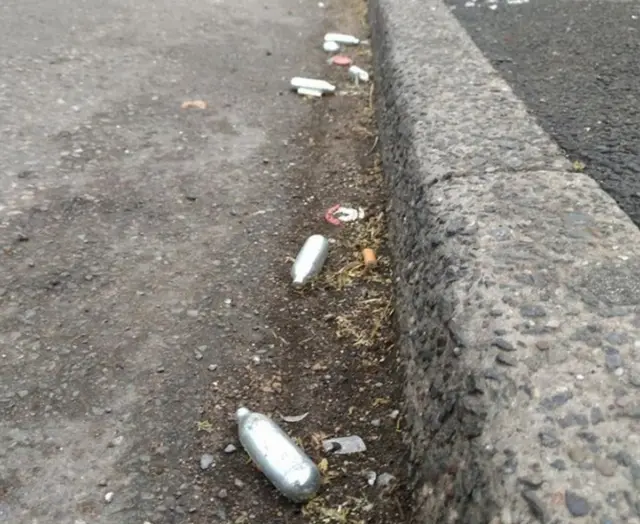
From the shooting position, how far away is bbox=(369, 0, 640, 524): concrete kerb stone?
1.19 metres

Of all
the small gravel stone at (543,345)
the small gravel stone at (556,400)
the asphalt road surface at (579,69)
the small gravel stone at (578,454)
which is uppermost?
the small gravel stone at (543,345)

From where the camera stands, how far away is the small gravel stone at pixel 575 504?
110 cm

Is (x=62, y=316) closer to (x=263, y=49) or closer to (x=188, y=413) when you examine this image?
(x=188, y=413)

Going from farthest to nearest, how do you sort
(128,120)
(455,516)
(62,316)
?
(128,120), (62,316), (455,516)

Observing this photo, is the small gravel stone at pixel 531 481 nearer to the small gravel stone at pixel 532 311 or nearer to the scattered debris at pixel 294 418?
the small gravel stone at pixel 532 311

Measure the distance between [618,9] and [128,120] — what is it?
2.74 meters

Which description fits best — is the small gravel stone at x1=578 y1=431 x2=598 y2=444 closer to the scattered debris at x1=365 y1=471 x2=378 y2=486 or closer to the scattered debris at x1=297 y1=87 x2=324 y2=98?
the scattered debris at x1=365 y1=471 x2=378 y2=486

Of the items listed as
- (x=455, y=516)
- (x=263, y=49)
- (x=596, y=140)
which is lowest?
(x=263, y=49)

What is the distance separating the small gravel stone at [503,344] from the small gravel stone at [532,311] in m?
0.09

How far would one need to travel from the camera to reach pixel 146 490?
1741 millimetres

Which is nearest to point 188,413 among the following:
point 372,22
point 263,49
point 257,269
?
point 257,269

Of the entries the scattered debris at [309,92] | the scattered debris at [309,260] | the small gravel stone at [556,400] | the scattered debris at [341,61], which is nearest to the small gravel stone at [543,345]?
the small gravel stone at [556,400]

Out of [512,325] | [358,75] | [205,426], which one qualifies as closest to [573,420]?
[512,325]

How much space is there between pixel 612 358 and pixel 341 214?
1659 mm
